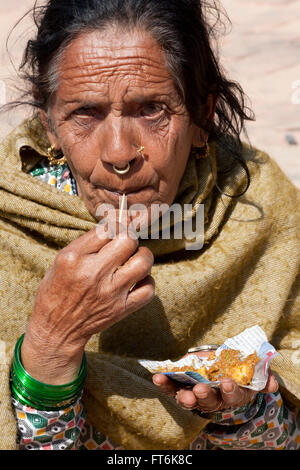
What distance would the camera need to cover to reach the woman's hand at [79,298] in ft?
7.90

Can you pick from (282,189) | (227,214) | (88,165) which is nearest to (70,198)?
(88,165)

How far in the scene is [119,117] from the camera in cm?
261

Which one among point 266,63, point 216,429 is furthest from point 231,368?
point 266,63

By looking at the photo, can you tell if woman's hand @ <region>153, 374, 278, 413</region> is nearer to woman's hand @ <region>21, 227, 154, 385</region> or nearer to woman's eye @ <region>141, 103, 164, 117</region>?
woman's hand @ <region>21, 227, 154, 385</region>

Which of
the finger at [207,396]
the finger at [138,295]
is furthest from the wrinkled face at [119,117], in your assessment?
the finger at [207,396]

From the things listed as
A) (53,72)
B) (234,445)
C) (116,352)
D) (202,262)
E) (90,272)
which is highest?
(53,72)

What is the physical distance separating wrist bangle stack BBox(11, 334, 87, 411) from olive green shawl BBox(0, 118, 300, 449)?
0.14 meters

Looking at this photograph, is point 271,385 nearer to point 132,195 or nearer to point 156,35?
point 132,195

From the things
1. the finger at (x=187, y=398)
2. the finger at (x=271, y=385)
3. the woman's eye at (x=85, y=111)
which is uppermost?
the woman's eye at (x=85, y=111)

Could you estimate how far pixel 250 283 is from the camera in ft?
10.3

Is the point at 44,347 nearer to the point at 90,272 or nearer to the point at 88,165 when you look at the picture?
the point at 90,272

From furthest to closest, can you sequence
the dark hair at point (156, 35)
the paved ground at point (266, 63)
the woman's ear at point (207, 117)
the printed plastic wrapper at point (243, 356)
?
the paved ground at point (266, 63)
the woman's ear at point (207, 117)
the dark hair at point (156, 35)
the printed plastic wrapper at point (243, 356)

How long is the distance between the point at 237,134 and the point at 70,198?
79cm

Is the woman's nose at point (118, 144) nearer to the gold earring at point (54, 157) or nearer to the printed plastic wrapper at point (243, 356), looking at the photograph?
the gold earring at point (54, 157)
